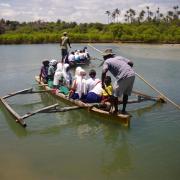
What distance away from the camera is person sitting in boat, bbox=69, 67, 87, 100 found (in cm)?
919

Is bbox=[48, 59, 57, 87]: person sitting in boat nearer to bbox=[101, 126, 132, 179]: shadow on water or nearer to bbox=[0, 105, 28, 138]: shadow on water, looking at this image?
bbox=[0, 105, 28, 138]: shadow on water

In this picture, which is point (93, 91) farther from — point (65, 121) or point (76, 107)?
point (65, 121)

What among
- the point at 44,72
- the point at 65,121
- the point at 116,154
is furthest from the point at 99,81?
the point at 44,72

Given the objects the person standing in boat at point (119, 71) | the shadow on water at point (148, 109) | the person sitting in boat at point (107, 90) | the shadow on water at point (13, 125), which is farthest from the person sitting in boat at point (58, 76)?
the person standing in boat at point (119, 71)

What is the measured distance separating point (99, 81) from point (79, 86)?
1.71ft

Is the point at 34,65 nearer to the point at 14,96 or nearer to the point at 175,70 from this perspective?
the point at 175,70

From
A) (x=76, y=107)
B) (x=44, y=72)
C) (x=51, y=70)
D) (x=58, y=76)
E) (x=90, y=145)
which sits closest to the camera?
(x=90, y=145)

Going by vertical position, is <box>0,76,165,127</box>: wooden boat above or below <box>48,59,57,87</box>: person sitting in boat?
below

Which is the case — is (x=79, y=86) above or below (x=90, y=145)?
above

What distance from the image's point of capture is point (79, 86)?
9.20 m

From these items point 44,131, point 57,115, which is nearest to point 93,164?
point 44,131

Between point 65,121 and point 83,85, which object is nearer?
point 65,121

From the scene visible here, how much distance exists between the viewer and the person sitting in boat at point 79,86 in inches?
362

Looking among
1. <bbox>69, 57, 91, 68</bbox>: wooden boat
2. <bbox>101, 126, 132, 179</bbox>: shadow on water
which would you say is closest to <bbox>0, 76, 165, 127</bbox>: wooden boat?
<bbox>101, 126, 132, 179</bbox>: shadow on water
